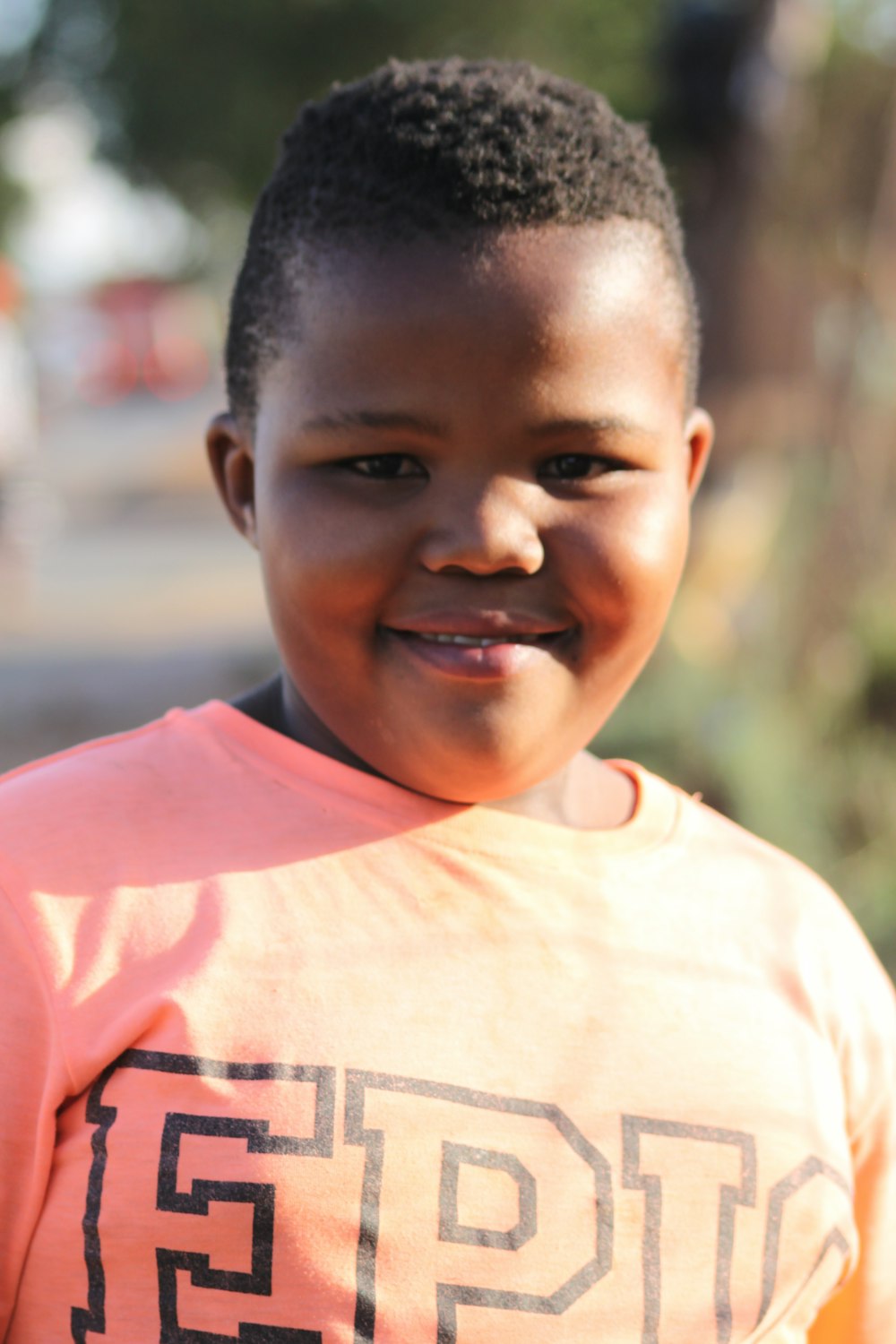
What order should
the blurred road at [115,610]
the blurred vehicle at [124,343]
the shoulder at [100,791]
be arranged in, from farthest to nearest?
the blurred vehicle at [124,343], the blurred road at [115,610], the shoulder at [100,791]

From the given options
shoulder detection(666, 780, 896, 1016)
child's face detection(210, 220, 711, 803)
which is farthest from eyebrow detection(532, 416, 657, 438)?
shoulder detection(666, 780, 896, 1016)

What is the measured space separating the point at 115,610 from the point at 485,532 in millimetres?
9318

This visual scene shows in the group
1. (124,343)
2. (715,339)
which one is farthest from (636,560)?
(124,343)

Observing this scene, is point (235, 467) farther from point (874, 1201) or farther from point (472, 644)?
point (874, 1201)

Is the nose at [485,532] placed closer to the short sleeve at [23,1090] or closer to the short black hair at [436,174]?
the short black hair at [436,174]

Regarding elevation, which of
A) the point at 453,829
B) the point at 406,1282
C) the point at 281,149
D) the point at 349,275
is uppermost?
the point at 281,149

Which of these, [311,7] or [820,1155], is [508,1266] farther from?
[311,7]

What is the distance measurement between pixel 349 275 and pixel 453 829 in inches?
21.0

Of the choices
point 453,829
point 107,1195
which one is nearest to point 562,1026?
point 453,829

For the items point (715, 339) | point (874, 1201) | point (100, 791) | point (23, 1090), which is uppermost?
point (715, 339)

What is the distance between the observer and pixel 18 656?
28.9 ft

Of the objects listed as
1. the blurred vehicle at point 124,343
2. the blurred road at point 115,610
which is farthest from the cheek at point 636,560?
the blurred vehicle at point 124,343

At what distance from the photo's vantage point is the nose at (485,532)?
4.17ft

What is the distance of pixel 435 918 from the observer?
1350 mm
